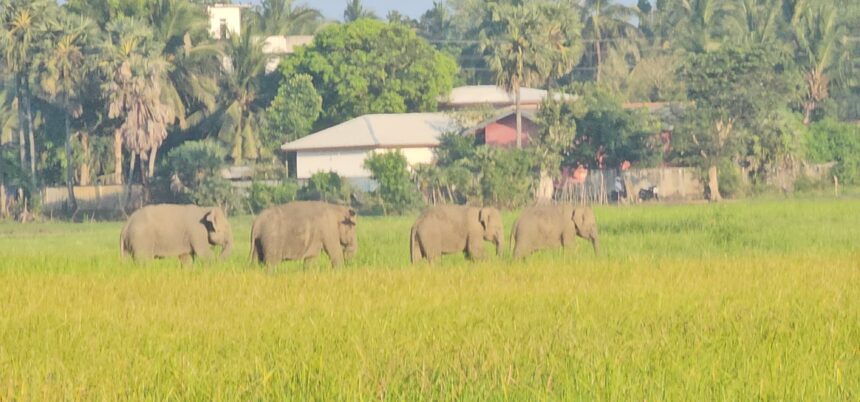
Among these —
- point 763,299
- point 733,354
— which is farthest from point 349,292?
point 733,354

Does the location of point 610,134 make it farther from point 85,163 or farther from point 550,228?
point 550,228

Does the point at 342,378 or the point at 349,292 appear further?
the point at 349,292

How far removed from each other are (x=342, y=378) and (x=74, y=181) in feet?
159

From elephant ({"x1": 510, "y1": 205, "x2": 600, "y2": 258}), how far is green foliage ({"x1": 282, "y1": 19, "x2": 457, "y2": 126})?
119ft

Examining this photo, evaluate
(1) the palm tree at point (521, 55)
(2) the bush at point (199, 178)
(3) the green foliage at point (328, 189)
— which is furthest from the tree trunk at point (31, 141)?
(1) the palm tree at point (521, 55)

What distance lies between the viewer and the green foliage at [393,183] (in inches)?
1852

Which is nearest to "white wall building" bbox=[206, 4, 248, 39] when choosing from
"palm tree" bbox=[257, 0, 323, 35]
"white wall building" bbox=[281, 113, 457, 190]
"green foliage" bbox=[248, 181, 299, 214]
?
"palm tree" bbox=[257, 0, 323, 35]

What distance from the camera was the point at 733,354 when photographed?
31.1 feet

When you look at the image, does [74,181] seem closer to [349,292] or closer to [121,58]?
[121,58]

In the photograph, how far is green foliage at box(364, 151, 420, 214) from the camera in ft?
154

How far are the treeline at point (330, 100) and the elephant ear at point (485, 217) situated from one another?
2543 cm

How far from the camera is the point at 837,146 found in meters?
56.8

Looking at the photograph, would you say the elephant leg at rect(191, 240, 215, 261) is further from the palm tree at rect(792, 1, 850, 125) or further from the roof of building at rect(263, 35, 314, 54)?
the palm tree at rect(792, 1, 850, 125)

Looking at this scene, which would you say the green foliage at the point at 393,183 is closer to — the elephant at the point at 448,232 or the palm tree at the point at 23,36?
the palm tree at the point at 23,36
